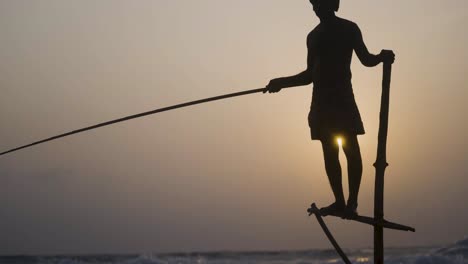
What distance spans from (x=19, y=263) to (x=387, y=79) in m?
45.5

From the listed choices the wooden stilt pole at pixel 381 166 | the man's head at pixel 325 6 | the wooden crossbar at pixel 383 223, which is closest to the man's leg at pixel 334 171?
the wooden crossbar at pixel 383 223

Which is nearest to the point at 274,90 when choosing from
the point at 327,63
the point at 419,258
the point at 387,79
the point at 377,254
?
the point at 327,63

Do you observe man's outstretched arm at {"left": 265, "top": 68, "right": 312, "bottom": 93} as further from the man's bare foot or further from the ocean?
the ocean

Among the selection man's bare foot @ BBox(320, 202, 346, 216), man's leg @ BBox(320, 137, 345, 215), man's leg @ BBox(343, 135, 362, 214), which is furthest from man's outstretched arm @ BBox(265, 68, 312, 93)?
man's bare foot @ BBox(320, 202, 346, 216)

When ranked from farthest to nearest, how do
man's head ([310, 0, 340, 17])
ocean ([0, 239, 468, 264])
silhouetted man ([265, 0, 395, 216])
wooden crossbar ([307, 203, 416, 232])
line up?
ocean ([0, 239, 468, 264])
man's head ([310, 0, 340, 17])
silhouetted man ([265, 0, 395, 216])
wooden crossbar ([307, 203, 416, 232])

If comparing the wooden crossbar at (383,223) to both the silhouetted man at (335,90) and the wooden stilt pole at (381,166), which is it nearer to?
the wooden stilt pole at (381,166)

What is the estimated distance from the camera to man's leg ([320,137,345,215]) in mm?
9539

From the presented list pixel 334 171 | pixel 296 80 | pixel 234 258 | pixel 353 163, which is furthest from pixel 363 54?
pixel 234 258

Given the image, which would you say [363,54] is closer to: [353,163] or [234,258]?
[353,163]

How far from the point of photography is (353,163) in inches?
372

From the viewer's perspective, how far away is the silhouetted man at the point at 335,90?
934 cm

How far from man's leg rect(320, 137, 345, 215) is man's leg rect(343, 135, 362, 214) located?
136mm

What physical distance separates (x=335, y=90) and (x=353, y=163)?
87 centimetres

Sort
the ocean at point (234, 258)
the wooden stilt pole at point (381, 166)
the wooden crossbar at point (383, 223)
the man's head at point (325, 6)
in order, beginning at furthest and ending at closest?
the ocean at point (234, 258), the man's head at point (325, 6), the wooden stilt pole at point (381, 166), the wooden crossbar at point (383, 223)
